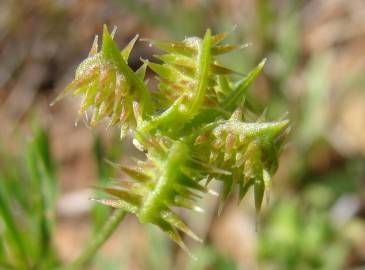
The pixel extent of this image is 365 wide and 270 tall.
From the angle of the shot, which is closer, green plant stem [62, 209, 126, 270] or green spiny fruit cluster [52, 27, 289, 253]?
green spiny fruit cluster [52, 27, 289, 253]

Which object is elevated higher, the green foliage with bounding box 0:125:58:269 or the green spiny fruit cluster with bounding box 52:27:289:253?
the green spiny fruit cluster with bounding box 52:27:289:253

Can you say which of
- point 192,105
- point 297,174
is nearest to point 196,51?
point 192,105

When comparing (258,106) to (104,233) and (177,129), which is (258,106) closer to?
(104,233)

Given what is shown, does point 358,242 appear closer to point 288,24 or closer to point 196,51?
point 288,24

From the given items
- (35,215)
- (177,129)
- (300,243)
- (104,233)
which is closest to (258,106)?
(300,243)

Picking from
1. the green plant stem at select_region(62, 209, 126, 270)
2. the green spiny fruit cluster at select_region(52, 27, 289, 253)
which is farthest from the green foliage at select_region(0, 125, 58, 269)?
the green spiny fruit cluster at select_region(52, 27, 289, 253)

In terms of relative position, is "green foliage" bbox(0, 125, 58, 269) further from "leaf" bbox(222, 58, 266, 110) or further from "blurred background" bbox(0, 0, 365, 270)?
"leaf" bbox(222, 58, 266, 110)
